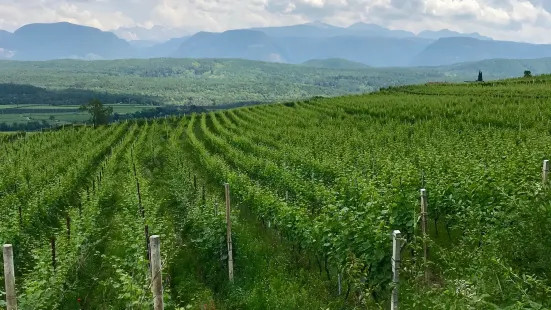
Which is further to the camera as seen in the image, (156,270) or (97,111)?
(97,111)

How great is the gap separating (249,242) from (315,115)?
3759cm

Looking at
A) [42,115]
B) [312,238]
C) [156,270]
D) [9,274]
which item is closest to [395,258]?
[156,270]

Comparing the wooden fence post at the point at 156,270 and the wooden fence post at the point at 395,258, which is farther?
the wooden fence post at the point at 395,258

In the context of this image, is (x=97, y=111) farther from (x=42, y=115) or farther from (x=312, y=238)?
(x=312, y=238)

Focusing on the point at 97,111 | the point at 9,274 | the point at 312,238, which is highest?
the point at 97,111

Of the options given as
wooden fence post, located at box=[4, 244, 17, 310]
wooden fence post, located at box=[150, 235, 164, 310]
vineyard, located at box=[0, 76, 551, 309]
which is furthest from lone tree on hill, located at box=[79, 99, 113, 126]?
wooden fence post, located at box=[150, 235, 164, 310]

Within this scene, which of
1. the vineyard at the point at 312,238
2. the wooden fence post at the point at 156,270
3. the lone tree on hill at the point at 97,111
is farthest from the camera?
the lone tree on hill at the point at 97,111

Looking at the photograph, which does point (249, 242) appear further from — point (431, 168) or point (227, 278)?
point (431, 168)

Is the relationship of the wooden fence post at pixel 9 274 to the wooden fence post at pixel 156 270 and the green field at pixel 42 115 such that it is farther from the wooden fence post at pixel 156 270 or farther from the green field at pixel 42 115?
the green field at pixel 42 115

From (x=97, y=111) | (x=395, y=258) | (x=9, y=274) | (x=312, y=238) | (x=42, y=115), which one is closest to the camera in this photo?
(x=9, y=274)

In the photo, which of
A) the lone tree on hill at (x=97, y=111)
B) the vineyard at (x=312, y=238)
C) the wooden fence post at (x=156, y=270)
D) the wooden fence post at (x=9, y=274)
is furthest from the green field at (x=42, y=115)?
the wooden fence post at (x=156, y=270)

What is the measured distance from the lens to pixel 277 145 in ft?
97.9

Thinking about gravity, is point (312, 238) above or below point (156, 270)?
below

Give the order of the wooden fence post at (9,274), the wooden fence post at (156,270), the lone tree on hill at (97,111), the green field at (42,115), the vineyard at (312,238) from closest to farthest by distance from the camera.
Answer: the wooden fence post at (156,270) < the wooden fence post at (9,274) < the vineyard at (312,238) < the lone tree on hill at (97,111) < the green field at (42,115)
